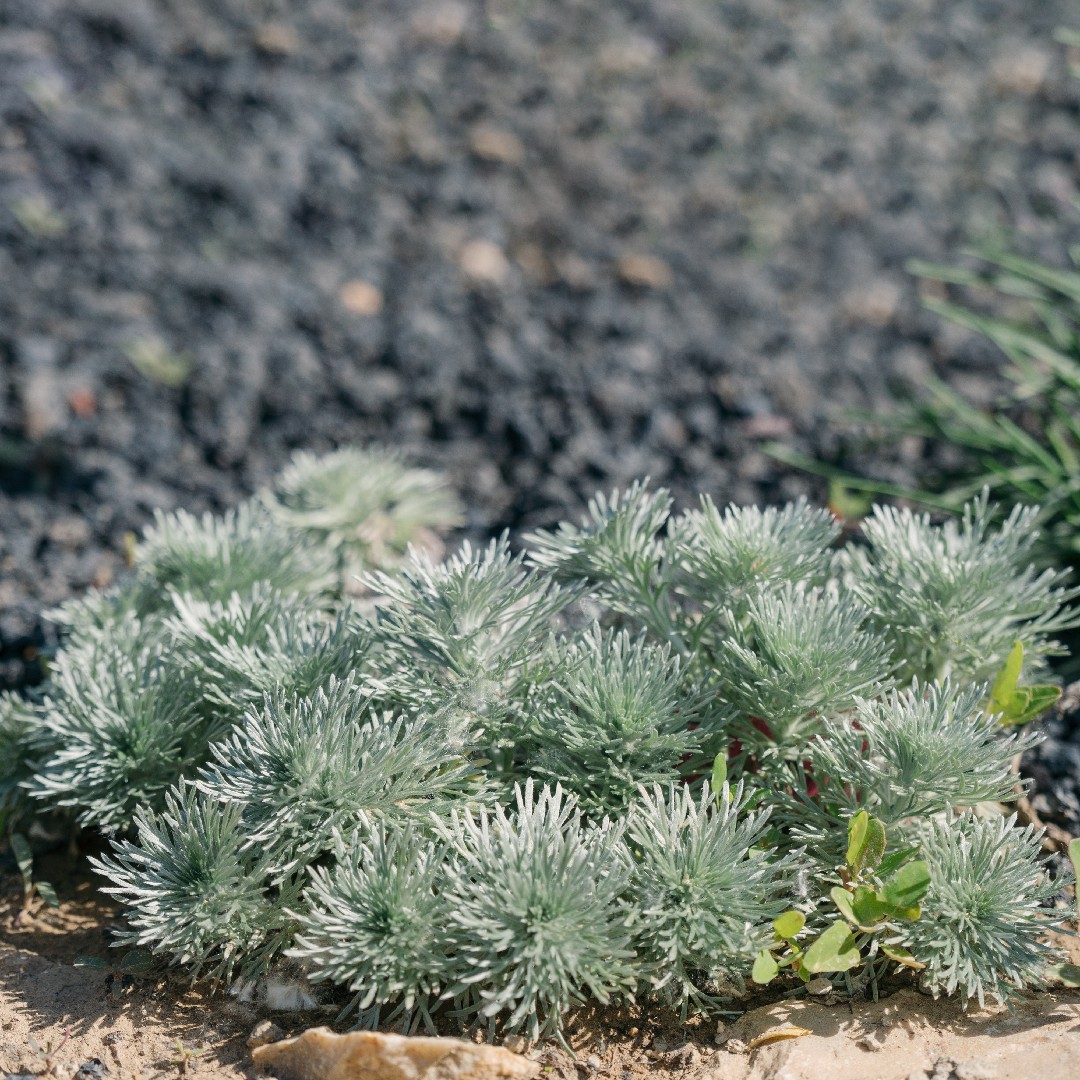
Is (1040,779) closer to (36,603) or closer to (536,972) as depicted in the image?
(536,972)

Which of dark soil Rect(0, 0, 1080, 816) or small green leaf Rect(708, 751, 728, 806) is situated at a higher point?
dark soil Rect(0, 0, 1080, 816)

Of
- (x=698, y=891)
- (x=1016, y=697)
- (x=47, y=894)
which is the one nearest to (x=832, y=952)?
(x=698, y=891)

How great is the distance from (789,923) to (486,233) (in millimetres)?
2861

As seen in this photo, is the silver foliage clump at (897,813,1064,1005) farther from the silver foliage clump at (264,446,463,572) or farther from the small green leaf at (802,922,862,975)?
the silver foliage clump at (264,446,463,572)

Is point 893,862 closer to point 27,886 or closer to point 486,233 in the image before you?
point 27,886

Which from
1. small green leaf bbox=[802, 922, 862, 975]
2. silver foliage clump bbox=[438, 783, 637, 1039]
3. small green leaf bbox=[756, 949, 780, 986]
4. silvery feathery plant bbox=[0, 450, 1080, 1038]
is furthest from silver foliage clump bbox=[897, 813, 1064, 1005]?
silver foliage clump bbox=[438, 783, 637, 1039]

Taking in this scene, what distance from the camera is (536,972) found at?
1640 mm

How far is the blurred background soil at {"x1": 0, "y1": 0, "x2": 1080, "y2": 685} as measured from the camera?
3445 mm

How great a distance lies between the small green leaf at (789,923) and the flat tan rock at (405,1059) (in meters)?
0.41

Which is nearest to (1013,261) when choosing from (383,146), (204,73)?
(383,146)

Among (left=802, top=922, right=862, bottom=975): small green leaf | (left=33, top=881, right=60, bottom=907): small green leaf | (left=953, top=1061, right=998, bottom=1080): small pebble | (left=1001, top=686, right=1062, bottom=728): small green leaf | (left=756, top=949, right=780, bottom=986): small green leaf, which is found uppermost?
(left=1001, top=686, right=1062, bottom=728): small green leaf

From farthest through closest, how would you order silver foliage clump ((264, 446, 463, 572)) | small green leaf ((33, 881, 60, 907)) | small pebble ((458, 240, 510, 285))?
small pebble ((458, 240, 510, 285)) < silver foliage clump ((264, 446, 463, 572)) < small green leaf ((33, 881, 60, 907))

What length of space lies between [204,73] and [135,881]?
3.19 metres

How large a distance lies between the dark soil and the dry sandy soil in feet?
3.90
